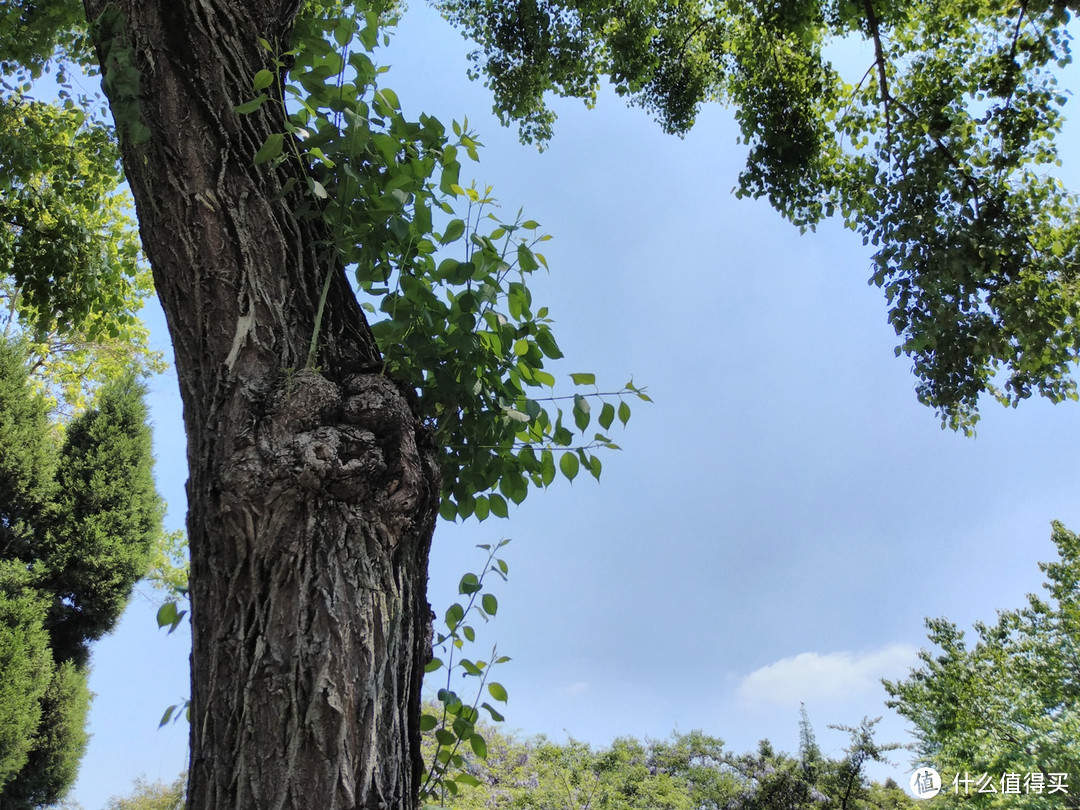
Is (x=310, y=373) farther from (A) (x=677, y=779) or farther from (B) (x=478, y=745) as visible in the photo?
(A) (x=677, y=779)

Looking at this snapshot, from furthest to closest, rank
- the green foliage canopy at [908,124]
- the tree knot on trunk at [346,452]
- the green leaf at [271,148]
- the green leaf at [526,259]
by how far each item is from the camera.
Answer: the green foliage canopy at [908,124], the green leaf at [526,259], the green leaf at [271,148], the tree knot on trunk at [346,452]

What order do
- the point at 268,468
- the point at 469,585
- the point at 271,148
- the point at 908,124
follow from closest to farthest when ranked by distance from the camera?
the point at 268,468
the point at 271,148
the point at 469,585
the point at 908,124

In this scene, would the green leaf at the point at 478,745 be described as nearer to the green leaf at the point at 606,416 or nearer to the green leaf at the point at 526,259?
the green leaf at the point at 606,416

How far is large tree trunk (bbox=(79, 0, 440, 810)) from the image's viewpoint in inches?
43.3

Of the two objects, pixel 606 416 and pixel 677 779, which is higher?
pixel 606 416

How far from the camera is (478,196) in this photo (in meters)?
1.80

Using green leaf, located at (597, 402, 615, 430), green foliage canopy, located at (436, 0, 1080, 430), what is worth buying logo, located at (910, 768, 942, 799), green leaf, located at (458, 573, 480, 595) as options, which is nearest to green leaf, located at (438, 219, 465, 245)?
Answer: green leaf, located at (597, 402, 615, 430)

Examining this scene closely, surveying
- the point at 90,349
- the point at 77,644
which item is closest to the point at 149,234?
the point at 77,644

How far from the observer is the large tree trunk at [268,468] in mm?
1101

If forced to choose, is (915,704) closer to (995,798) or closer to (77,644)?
(995,798)

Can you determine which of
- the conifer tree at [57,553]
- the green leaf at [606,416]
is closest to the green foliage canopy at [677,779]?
the green leaf at [606,416]

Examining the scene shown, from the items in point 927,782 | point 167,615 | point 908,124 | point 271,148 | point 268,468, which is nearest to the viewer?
point 268,468

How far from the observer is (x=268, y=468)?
1.27 m

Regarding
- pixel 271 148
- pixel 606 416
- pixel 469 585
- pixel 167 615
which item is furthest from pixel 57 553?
pixel 606 416
